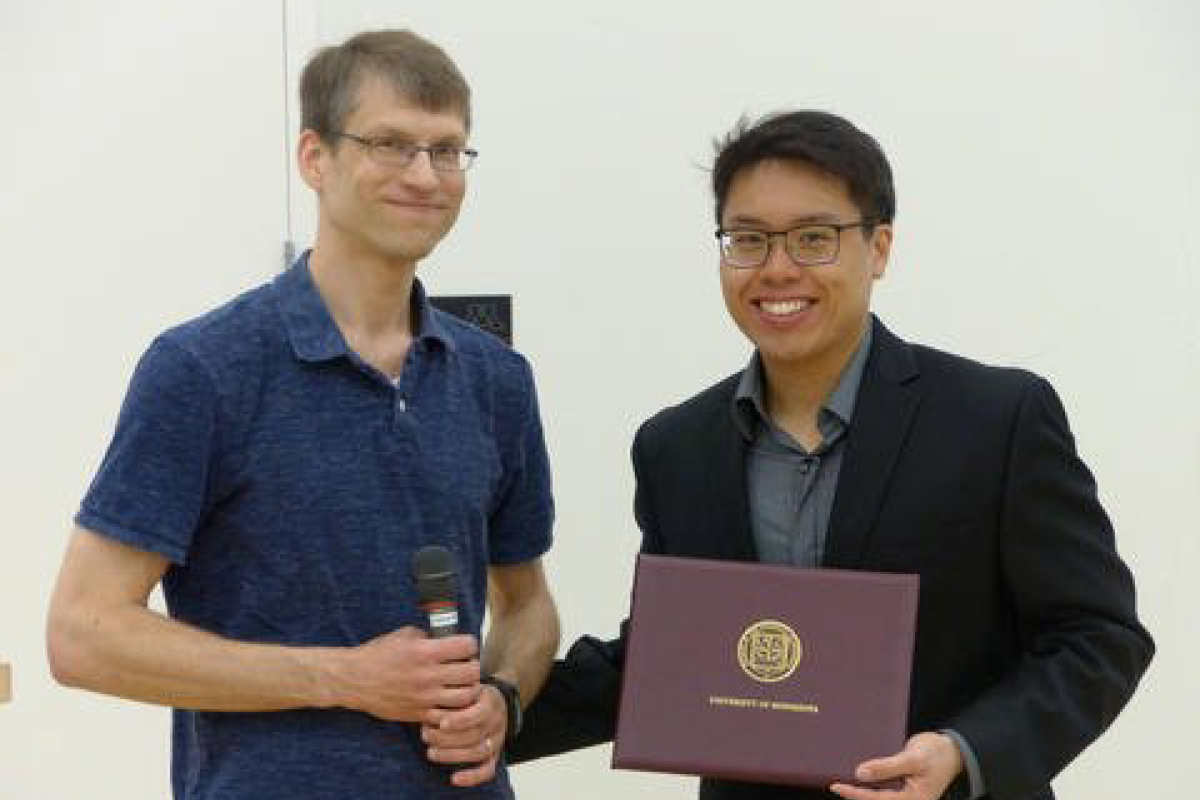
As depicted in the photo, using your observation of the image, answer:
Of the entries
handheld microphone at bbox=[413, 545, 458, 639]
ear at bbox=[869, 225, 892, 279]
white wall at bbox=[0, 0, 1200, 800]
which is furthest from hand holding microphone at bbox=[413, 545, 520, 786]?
white wall at bbox=[0, 0, 1200, 800]

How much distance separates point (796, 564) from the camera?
1.68 meters

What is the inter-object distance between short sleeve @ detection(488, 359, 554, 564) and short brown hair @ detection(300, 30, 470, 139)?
352 mm

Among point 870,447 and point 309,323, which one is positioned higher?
point 309,323

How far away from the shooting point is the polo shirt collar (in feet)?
5.13

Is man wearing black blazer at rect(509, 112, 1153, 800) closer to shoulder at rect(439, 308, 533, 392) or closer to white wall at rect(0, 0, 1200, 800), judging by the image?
shoulder at rect(439, 308, 533, 392)

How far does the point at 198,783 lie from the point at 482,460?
1.56 feet

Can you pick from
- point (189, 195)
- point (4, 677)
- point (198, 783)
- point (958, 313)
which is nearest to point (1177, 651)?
point (958, 313)

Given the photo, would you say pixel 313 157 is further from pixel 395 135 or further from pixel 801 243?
pixel 801 243

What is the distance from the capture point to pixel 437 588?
146 centimetres

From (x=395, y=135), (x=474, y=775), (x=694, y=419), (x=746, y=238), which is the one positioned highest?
(x=395, y=135)

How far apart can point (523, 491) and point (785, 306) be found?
0.41 meters

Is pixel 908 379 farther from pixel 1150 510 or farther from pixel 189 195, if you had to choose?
pixel 189 195

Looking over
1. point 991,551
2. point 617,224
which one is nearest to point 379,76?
point 991,551

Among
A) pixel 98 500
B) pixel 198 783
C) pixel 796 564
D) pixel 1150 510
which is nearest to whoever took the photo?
pixel 98 500
